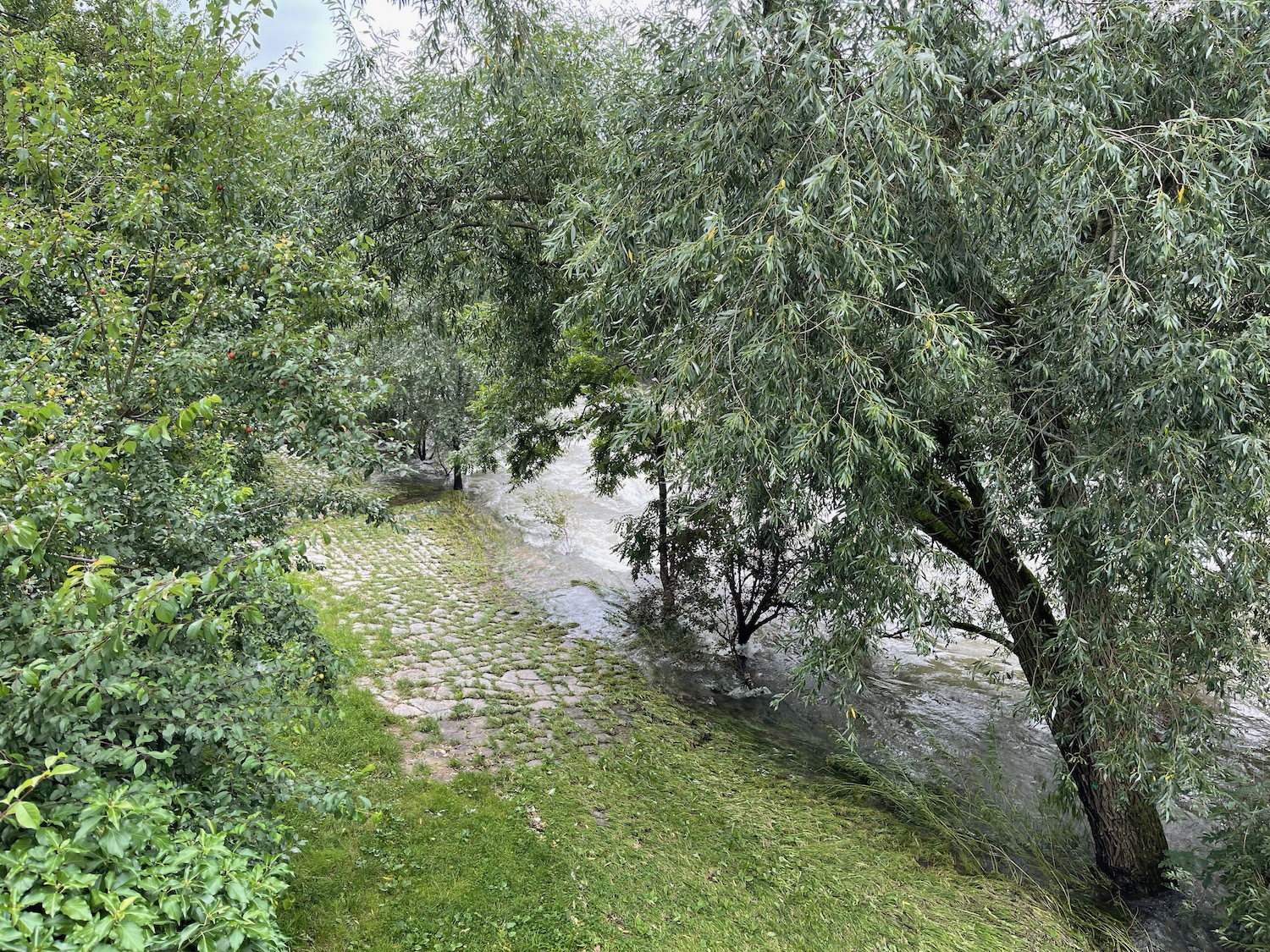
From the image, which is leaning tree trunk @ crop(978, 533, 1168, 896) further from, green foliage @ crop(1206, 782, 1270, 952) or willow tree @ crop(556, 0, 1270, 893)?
willow tree @ crop(556, 0, 1270, 893)

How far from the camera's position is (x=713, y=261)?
403cm

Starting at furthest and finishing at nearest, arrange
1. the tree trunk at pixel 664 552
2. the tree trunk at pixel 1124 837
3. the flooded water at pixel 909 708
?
the tree trunk at pixel 664 552 < the flooded water at pixel 909 708 < the tree trunk at pixel 1124 837

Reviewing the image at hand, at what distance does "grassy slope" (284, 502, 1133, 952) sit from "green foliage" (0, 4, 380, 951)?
151cm

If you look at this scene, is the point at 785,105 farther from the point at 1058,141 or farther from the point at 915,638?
the point at 915,638

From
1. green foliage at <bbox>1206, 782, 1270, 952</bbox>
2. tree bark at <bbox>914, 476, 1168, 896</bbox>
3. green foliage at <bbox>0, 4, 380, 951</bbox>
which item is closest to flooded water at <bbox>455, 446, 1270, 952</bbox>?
tree bark at <bbox>914, 476, 1168, 896</bbox>

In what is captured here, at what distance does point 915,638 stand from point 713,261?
8.55ft

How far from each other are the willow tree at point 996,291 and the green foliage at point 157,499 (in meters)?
2.15

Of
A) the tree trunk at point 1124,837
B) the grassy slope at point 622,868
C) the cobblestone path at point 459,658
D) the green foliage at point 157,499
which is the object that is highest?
the green foliage at point 157,499

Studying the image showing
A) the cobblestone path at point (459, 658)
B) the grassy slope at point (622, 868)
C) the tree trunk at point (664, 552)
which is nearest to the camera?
the grassy slope at point (622, 868)

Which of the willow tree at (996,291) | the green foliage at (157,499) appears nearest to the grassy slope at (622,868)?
the green foliage at (157,499)

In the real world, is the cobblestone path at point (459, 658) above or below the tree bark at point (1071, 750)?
Answer: below

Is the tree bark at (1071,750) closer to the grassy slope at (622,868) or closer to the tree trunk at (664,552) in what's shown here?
the grassy slope at (622,868)

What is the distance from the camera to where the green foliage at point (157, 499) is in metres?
1.88

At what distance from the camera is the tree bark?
5625 millimetres
